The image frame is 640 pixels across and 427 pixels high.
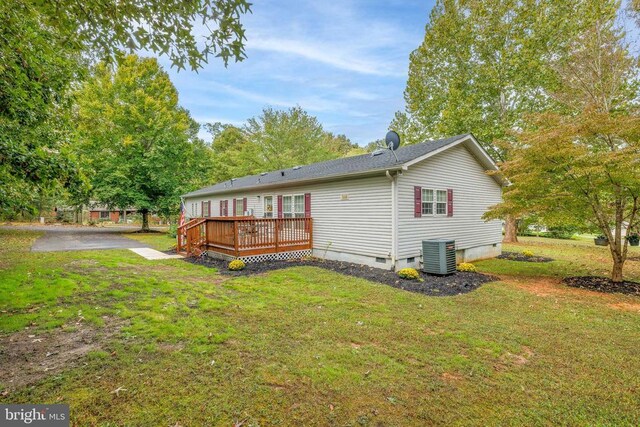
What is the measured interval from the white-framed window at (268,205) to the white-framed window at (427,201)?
650 cm

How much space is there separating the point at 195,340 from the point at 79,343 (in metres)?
1.35

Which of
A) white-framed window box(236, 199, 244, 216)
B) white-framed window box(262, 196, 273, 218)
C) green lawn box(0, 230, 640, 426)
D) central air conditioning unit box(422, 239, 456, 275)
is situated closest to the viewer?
green lawn box(0, 230, 640, 426)

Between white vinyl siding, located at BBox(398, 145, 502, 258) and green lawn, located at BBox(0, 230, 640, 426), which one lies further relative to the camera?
white vinyl siding, located at BBox(398, 145, 502, 258)

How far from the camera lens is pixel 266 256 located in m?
9.96

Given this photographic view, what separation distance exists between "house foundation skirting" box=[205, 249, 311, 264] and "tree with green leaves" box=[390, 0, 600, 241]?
11.0m

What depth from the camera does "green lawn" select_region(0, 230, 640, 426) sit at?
2.56 metres

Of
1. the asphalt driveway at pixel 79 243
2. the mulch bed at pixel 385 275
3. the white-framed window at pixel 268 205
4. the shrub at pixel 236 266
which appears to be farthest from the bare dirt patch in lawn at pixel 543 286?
the asphalt driveway at pixel 79 243

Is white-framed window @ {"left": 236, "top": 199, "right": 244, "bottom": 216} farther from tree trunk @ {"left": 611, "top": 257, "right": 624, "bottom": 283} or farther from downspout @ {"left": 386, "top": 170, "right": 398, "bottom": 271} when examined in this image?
tree trunk @ {"left": 611, "top": 257, "right": 624, "bottom": 283}

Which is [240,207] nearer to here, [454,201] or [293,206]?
[293,206]

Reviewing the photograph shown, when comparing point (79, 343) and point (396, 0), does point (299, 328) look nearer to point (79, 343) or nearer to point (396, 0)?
point (79, 343)

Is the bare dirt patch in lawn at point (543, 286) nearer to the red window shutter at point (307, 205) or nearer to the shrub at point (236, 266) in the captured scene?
the red window shutter at point (307, 205)

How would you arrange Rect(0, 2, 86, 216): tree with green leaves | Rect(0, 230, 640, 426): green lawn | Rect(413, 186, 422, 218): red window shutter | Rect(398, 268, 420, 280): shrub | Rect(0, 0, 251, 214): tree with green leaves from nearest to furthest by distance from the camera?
Rect(0, 230, 640, 426): green lawn → Rect(0, 0, 251, 214): tree with green leaves → Rect(0, 2, 86, 216): tree with green leaves → Rect(398, 268, 420, 280): shrub → Rect(413, 186, 422, 218): red window shutter

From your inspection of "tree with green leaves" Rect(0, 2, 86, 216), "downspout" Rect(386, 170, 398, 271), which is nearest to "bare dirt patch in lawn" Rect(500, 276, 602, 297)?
"downspout" Rect(386, 170, 398, 271)

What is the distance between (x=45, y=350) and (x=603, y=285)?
10.7m
